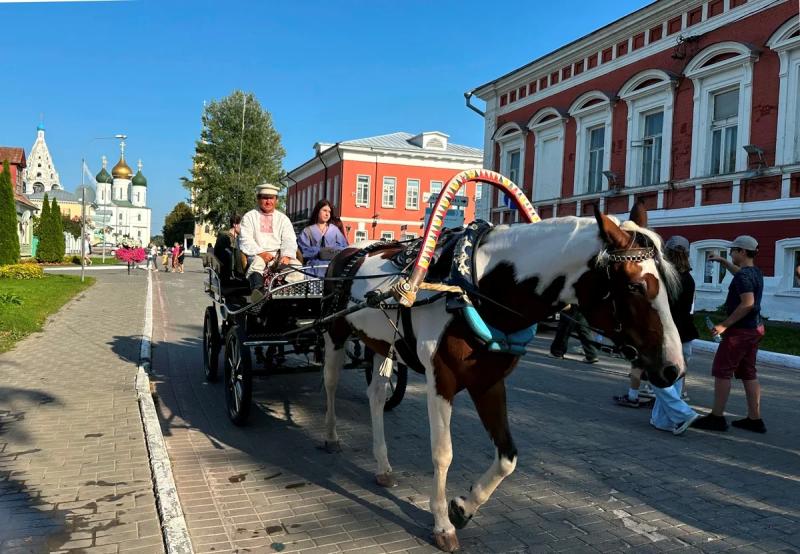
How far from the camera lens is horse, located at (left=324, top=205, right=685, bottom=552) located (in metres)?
2.68

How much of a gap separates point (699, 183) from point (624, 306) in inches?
647

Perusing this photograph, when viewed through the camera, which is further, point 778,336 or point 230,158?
point 230,158

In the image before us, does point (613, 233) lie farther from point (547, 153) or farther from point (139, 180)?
point (139, 180)

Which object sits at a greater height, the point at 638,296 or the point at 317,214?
the point at 317,214

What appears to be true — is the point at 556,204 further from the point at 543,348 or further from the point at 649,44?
the point at 543,348

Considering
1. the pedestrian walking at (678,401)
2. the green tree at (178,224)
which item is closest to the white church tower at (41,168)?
the green tree at (178,224)

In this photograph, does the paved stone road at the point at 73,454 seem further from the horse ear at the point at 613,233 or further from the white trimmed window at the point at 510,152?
the white trimmed window at the point at 510,152

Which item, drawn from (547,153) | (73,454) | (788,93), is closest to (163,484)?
(73,454)

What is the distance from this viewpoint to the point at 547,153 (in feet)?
77.3

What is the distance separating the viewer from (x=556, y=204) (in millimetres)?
22688

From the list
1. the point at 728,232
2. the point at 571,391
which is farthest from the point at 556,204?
the point at 571,391

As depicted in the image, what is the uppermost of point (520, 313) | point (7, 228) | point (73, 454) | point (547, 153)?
point (547, 153)

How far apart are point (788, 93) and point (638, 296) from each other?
613 inches

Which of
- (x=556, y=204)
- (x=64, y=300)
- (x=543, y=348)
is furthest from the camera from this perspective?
(x=556, y=204)
